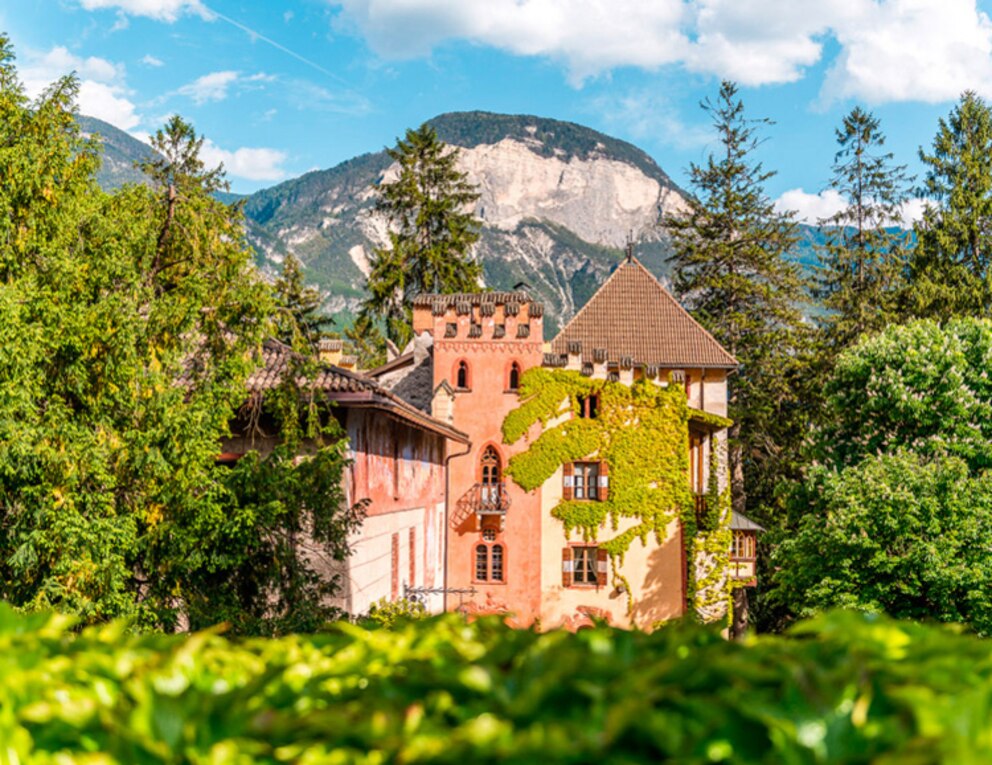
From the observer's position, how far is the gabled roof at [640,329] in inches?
1225

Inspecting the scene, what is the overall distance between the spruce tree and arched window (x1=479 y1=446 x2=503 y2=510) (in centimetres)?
1573

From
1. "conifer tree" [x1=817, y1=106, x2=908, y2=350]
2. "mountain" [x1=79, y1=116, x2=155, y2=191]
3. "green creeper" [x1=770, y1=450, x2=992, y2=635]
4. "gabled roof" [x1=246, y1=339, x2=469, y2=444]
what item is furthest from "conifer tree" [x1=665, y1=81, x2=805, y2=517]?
"mountain" [x1=79, y1=116, x2=155, y2=191]

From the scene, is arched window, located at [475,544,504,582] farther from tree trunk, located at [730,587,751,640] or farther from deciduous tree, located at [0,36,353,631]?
deciduous tree, located at [0,36,353,631]

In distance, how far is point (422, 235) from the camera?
38.6 m

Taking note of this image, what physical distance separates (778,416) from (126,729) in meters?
35.9

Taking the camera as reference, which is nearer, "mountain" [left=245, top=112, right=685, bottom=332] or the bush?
the bush

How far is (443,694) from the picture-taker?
233cm

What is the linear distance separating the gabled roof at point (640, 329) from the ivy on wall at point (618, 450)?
6.83 ft

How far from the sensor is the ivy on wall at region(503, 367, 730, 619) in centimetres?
2830

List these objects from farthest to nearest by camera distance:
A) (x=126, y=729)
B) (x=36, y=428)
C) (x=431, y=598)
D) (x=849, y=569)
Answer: (x=431, y=598), (x=849, y=569), (x=36, y=428), (x=126, y=729)

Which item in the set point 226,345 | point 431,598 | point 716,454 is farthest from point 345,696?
point 716,454

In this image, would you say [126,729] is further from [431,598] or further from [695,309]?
[695,309]

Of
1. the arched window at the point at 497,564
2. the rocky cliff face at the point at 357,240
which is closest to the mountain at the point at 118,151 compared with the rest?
the rocky cliff face at the point at 357,240

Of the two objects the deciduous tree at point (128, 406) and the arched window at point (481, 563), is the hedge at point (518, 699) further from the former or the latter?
the arched window at point (481, 563)
